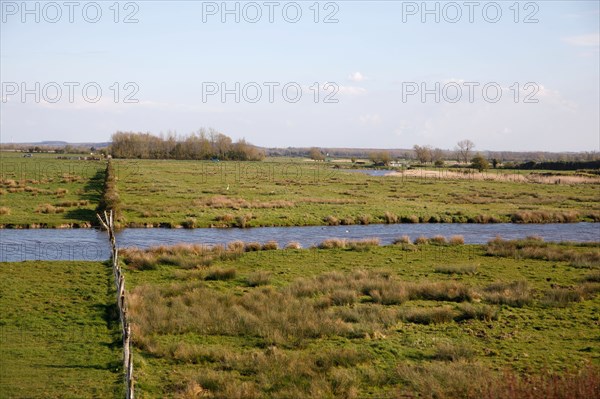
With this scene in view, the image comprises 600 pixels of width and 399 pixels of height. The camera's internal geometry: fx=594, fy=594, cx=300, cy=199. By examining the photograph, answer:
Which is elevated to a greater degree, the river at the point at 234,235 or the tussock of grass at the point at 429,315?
the river at the point at 234,235

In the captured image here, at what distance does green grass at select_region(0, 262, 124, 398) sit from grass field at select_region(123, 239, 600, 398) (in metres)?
0.88

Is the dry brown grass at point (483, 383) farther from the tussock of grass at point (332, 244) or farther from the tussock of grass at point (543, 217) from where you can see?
the tussock of grass at point (543, 217)

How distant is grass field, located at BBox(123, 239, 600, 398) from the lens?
13.5 meters

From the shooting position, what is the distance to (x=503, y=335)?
1775 cm

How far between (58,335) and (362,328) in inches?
346

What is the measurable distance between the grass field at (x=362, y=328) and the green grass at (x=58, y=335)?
88 cm

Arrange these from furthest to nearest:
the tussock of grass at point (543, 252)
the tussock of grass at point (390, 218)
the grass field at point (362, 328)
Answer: the tussock of grass at point (390, 218)
the tussock of grass at point (543, 252)
the grass field at point (362, 328)

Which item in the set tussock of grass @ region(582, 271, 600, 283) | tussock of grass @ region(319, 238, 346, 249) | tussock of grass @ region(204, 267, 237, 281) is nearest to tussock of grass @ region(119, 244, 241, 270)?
tussock of grass @ region(204, 267, 237, 281)

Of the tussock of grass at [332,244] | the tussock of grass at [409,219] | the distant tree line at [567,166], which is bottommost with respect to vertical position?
the tussock of grass at [332,244]

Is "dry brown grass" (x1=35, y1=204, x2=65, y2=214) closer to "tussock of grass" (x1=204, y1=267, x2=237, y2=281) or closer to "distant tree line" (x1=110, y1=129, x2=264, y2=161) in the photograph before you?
"tussock of grass" (x1=204, y1=267, x2=237, y2=281)

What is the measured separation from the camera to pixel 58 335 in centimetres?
1681

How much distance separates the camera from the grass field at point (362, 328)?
44.3 ft

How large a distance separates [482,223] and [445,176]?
60.6 m

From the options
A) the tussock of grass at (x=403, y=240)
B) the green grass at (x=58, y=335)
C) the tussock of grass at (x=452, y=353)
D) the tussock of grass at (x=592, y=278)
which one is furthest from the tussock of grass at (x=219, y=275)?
the tussock of grass at (x=592, y=278)
